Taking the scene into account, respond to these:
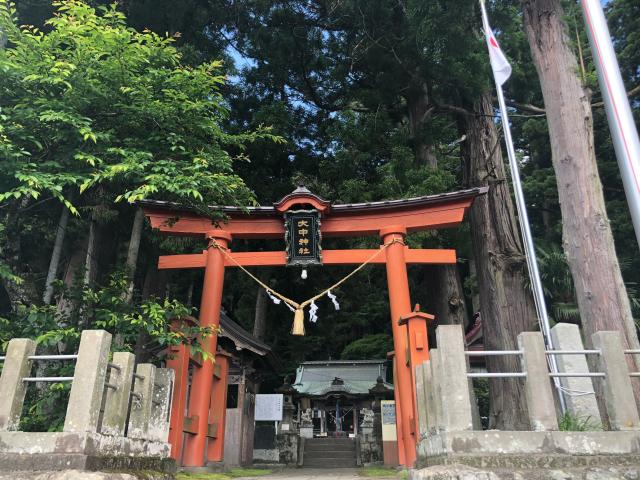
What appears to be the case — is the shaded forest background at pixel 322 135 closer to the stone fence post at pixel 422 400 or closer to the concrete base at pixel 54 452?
the concrete base at pixel 54 452

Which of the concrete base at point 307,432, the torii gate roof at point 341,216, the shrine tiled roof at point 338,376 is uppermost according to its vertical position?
the torii gate roof at point 341,216

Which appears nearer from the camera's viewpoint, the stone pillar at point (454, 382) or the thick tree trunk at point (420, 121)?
the stone pillar at point (454, 382)

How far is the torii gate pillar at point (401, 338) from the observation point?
7305 mm

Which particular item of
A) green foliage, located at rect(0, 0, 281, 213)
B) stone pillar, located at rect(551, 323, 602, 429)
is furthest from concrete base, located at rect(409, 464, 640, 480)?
green foliage, located at rect(0, 0, 281, 213)

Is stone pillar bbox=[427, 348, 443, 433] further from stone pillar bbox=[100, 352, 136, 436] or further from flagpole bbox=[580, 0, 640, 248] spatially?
stone pillar bbox=[100, 352, 136, 436]

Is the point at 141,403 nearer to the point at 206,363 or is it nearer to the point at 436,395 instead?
the point at 206,363

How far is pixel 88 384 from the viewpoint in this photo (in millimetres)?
4309

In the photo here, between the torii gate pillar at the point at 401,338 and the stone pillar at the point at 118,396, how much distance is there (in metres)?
4.04

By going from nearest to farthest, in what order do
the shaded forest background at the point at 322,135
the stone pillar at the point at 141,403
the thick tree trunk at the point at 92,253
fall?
1. the stone pillar at the point at 141,403
2. the shaded forest background at the point at 322,135
3. the thick tree trunk at the point at 92,253

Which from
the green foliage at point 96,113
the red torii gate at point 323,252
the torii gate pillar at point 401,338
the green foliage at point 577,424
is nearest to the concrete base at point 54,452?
the green foliage at point 96,113

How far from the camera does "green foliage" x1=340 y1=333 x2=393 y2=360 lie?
796 inches

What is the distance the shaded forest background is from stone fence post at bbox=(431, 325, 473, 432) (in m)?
3.10

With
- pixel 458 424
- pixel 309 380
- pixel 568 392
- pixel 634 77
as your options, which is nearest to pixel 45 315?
pixel 458 424

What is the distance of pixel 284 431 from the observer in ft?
49.3
